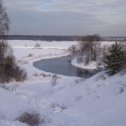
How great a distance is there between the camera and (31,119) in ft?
29.5

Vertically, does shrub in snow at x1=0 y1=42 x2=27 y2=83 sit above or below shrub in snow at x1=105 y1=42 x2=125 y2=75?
→ below

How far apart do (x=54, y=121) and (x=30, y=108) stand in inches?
36.2

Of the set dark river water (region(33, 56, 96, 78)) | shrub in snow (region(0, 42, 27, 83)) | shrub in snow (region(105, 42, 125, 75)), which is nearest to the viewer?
shrub in snow (region(105, 42, 125, 75))

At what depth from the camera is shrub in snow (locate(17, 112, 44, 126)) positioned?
8.85 meters

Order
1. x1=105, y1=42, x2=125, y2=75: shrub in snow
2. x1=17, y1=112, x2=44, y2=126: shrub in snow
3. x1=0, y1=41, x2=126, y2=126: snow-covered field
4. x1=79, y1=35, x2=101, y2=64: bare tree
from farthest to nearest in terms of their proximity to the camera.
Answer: x1=79, y1=35, x2=101, y2=64: bare tree → x1=105, y1=42, x2=125, y2=75: shrub in snow → x1=0, y1=41, x2=126, y2=126: snow-covered field → x1=17, y1=112, x2=44, y2=126: shrub in snow

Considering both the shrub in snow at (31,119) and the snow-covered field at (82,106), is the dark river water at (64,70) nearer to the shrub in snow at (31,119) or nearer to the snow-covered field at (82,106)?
the snow-covered field at (82,106)

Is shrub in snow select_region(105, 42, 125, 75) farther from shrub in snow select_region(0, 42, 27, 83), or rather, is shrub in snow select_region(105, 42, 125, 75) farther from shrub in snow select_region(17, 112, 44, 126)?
shrub in snow select_region(0, 42, 27, 83)

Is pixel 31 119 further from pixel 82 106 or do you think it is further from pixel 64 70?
pixel 64 70

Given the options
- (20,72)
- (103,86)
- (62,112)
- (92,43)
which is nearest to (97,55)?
(92,43)

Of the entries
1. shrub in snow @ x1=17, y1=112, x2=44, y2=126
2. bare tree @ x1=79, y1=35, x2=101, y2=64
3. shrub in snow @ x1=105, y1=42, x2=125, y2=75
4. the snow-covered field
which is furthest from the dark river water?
shrub in snow @ x1=17, y1=112, x2=44, y2=126

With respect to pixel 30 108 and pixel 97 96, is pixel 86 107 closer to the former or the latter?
pixel 97 96

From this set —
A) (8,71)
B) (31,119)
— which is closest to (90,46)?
(8,71)

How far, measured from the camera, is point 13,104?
410 inches

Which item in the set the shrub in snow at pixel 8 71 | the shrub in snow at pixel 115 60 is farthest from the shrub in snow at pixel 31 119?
the shrub in snow at pixel 8 71
